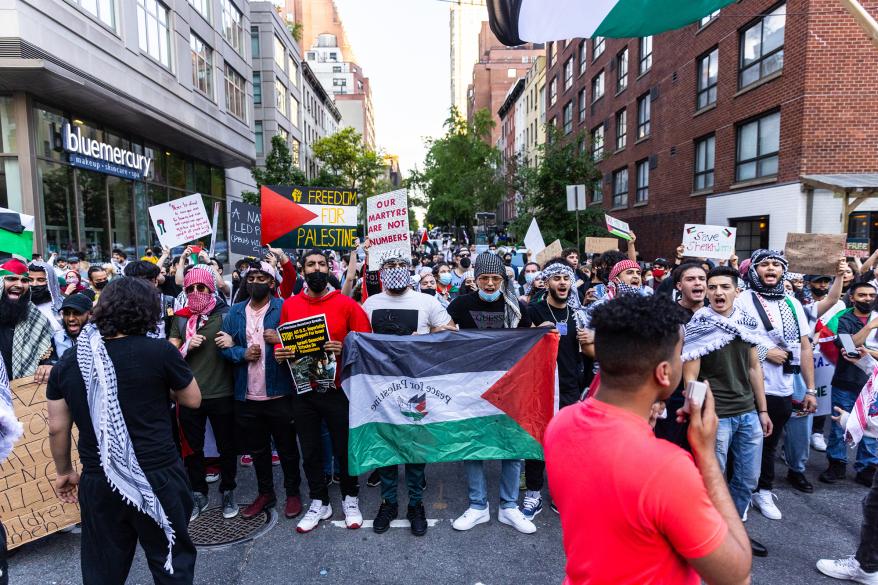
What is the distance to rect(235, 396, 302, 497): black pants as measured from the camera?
448 centimetres

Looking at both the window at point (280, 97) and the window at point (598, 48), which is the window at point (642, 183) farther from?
the window at point (280, 97)

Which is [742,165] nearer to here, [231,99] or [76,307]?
[76,307]

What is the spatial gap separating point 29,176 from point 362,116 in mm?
94252

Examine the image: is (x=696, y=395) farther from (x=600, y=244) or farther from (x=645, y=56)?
(x=645, y=56)

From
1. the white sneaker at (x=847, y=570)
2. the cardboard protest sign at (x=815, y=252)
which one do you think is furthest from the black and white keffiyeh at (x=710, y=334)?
the cardboard protest sign at (x=815, y=252)

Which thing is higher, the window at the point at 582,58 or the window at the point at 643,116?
the window at the point at 582,58

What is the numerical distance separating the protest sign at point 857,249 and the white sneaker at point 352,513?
7464 millimetres

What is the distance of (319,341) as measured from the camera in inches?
168

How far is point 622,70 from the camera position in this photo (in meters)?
26.1

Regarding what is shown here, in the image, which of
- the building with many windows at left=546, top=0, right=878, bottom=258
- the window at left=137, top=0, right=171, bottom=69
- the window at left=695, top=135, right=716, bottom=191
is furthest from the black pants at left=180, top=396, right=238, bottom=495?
the window at left=695, top=135, right=716, bottom=191

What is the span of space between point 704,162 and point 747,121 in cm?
276

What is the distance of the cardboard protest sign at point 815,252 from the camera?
583 centimetres

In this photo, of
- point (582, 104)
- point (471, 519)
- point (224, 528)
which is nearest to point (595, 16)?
point (471, 519)

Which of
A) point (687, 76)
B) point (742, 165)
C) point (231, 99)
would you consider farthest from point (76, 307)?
point (231, 99)
